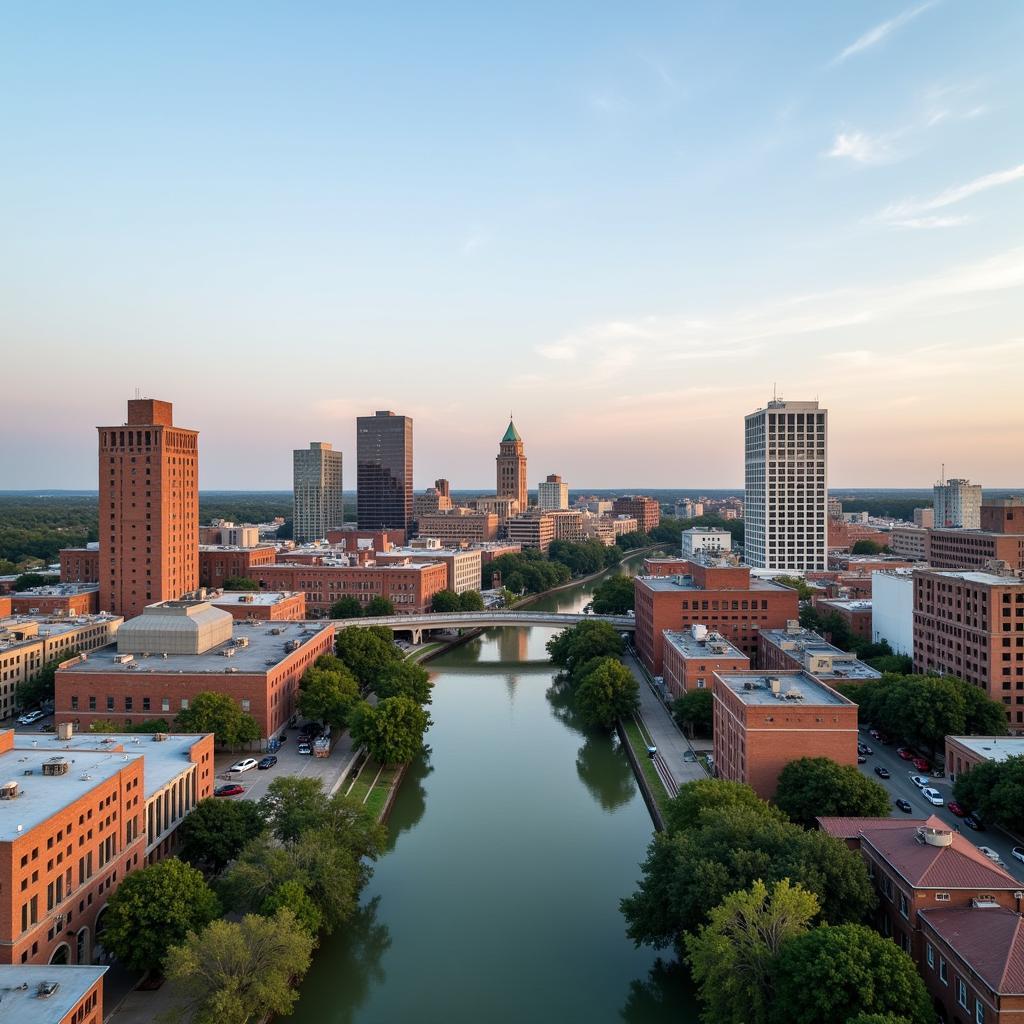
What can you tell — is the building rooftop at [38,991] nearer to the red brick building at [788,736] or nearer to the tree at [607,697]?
the red brick building at [788,736]

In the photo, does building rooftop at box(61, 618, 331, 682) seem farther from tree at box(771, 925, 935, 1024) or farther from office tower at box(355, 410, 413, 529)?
office tower at box(355, 410, 413, 529)

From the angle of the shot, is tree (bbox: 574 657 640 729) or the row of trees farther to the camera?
tree (bbox: 574 657 640 729)

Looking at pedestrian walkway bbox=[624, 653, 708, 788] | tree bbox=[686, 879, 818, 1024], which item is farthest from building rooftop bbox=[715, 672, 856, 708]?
tree bbox=[686, 879, 818, 1024]

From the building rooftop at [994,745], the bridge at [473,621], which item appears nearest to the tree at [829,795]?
the building rooftop at [994,745]

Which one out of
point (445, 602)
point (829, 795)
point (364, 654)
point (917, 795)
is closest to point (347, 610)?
point (445, 602)

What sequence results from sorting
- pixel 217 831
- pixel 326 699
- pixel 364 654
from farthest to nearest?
pixel 364 654
pixel 326 699
pixel 217 831

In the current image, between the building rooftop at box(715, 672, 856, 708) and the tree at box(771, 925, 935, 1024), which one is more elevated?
the building rooftop at box(715, 672, 856, 708)

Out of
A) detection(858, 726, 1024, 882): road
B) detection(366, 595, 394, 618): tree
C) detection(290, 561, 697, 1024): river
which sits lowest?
detection(290, 561, 697, 1024): river

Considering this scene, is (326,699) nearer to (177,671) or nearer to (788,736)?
(177,671)
